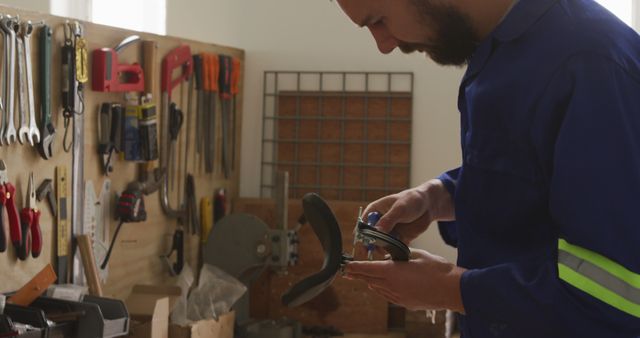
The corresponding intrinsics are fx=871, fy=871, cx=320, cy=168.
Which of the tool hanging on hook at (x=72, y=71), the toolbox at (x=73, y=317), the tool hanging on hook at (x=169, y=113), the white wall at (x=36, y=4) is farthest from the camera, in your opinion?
the white wall at (x=36, y=4)

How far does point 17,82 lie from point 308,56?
146 centimetres

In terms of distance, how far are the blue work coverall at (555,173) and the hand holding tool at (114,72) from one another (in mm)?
1679

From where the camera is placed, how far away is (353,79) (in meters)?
3.49

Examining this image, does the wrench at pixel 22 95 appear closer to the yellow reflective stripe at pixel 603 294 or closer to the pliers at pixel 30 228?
the pliers at pixel 30 228

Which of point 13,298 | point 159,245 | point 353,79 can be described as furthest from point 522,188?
point 353,79

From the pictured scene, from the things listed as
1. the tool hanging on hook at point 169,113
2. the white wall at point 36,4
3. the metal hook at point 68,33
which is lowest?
the tool hanging on hook at point 169,113

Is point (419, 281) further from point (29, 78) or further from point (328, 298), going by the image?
point (328, 298)

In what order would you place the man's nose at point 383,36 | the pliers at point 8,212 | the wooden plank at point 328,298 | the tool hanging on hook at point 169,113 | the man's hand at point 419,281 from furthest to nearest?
the wooden plank at point 328,298 < the tool hanging on hook at point 169,113 < the pliers at point 8,212 < the man's nose at point 383,36 < the man's hand at point 419,281

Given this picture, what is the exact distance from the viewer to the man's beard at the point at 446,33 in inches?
43.3

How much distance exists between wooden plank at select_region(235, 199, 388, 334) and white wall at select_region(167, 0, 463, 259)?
328mm

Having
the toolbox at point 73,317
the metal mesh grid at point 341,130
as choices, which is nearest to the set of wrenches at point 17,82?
the toolbox at point 73,317

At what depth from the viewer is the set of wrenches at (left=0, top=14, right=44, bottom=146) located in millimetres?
2225

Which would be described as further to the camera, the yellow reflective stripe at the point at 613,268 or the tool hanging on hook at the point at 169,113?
the tool hanging on hook at the point at 169,113

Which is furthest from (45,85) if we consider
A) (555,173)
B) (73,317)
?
(555,173)
